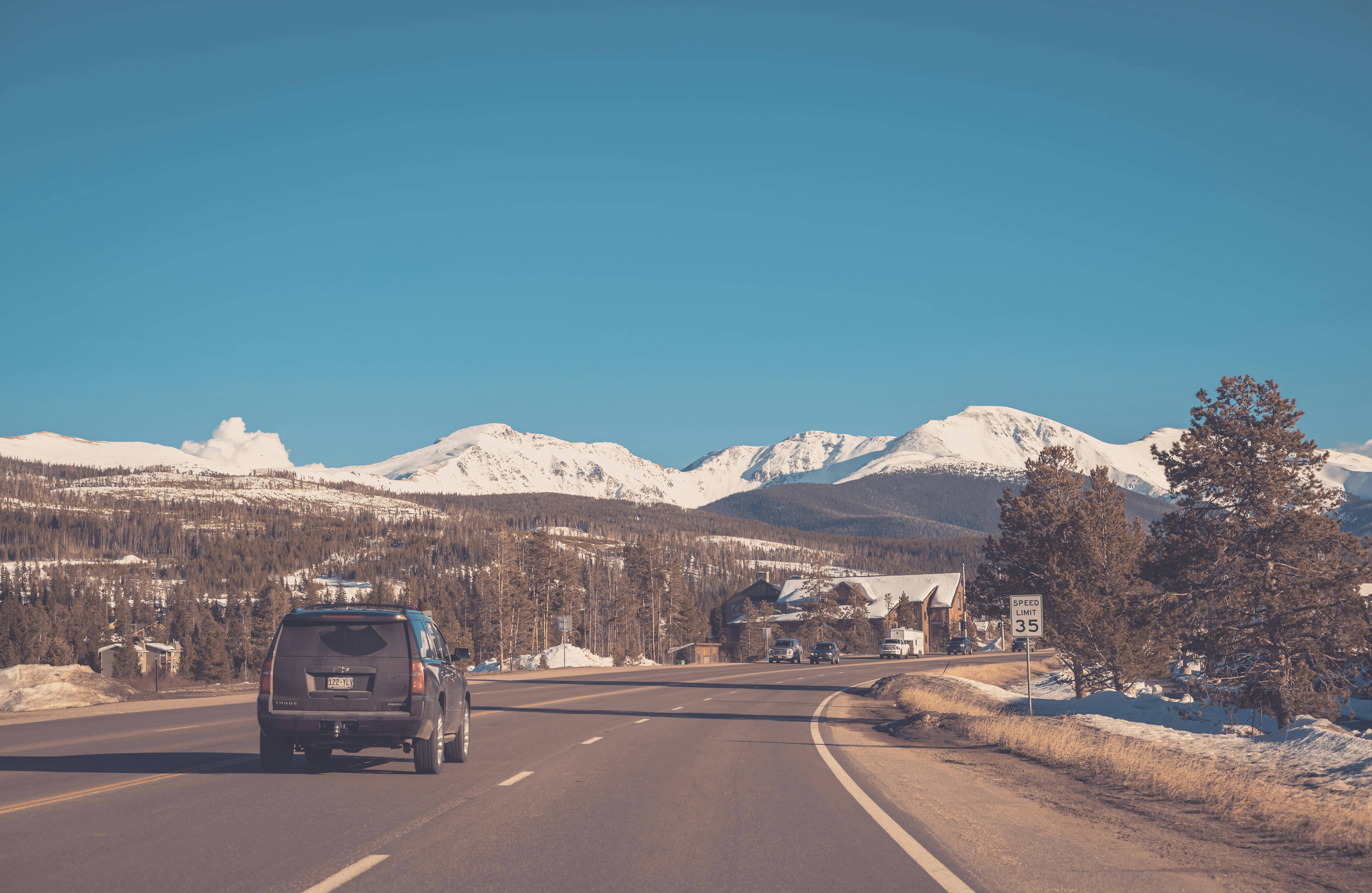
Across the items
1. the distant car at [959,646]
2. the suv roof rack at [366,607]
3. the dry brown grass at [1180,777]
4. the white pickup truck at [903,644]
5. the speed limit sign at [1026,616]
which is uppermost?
the suv roof rack at [366,607]

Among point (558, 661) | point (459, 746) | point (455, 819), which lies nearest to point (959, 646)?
point (558, 661)

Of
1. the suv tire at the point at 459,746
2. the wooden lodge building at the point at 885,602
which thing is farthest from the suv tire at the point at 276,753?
the wooden lodge building at the point at 885,602

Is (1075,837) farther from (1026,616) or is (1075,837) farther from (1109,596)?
(1109,596)

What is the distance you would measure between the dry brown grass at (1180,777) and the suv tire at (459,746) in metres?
8.22

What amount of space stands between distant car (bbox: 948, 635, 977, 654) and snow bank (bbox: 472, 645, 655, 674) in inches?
1588

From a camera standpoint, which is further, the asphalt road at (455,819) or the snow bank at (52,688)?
the snow bank at (52,688)

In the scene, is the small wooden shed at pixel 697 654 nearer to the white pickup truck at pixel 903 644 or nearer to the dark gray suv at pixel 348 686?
the white pickup truck at pixel 903 644

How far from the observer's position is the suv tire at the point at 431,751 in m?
13.3

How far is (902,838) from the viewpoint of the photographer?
9.39 m

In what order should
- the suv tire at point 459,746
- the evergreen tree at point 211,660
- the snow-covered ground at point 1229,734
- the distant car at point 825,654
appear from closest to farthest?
the snow-covered ground at point 1229,734 → the suv tire at point 459,746 → the distant car at point 825,654 → the evergreen tree at point 211,660

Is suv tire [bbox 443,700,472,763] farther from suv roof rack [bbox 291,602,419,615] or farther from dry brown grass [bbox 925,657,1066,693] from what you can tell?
dry brown grass [bbox 925,657,1066,693]

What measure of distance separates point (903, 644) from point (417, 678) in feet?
282

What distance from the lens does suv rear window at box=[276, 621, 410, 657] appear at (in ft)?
42.5

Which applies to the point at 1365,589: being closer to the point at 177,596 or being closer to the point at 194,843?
the point at 194,843
